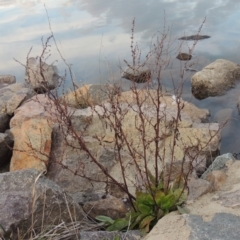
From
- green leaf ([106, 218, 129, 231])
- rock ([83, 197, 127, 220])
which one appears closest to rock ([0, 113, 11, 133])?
rock ([83, 197, 127, 220])

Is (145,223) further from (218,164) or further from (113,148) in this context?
(113,148)

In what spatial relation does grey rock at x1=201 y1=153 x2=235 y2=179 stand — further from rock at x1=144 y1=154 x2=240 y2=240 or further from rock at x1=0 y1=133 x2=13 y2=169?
rock at x1=0 y1=133 x2=13 y2=169

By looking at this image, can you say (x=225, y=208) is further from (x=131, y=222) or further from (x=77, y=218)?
(x=77, y=218)

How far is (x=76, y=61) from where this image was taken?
9.07 metres

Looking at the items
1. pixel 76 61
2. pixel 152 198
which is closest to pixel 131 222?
pixel 152 198

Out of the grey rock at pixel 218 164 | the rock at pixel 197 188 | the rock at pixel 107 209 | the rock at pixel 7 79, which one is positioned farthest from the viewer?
the rock at pixel 7 79

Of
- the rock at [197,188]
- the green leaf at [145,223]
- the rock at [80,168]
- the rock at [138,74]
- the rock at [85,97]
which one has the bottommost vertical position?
the rock at [80,168]

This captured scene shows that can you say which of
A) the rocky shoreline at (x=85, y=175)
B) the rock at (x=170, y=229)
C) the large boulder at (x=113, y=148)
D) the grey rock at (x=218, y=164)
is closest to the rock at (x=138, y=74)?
the rocky shoreline at (x=85, y=175)

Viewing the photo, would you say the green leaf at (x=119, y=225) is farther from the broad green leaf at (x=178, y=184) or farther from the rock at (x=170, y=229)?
the broad green leaf at (x=178, y=184)

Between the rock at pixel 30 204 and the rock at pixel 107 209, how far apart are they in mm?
328

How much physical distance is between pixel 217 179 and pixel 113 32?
6.79 m

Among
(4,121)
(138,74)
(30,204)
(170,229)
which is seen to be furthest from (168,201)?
(4,121)

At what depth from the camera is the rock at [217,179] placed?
3905 mm

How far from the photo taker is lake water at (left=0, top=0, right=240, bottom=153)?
8758 millimetres
